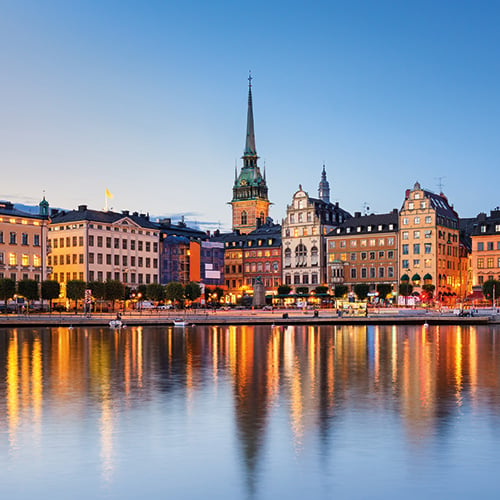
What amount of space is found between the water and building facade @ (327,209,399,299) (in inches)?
3900

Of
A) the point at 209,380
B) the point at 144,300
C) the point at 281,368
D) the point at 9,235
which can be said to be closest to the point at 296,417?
the point at 209,380

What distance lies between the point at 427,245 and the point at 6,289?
7089 centimetres

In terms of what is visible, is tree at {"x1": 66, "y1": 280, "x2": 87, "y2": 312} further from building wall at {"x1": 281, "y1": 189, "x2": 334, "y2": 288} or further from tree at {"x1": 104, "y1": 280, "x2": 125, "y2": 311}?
building wall at {"x1": 281, "y1": 189, "x2": 334, "y2": 288}

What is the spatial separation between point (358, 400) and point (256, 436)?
25.4 feet

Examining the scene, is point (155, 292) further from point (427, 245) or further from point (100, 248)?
point (427, 245)

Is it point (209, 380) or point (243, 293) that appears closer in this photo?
point (209, 380)

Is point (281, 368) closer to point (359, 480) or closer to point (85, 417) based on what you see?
point (85, 417)

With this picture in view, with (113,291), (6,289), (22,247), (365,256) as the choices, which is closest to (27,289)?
(6,289)

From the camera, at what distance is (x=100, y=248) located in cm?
14412

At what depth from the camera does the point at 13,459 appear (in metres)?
19.7

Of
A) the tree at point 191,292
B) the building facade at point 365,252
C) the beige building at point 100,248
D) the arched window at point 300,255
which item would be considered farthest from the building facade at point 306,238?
the beige building at point 100,248

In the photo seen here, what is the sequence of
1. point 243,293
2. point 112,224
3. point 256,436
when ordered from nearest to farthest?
point 256,436, point 112,224, point 243,293

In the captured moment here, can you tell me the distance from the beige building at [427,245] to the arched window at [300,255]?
21.3m

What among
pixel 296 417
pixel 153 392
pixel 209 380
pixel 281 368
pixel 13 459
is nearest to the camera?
pixel 13 459
